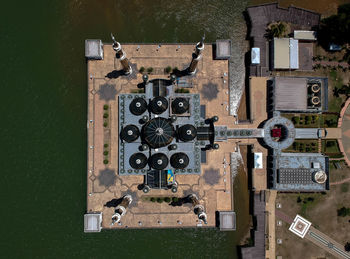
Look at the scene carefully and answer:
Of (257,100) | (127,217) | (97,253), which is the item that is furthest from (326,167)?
(97,253)

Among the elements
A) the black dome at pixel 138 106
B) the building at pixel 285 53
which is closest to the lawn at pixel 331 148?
the building at pixel 285 53

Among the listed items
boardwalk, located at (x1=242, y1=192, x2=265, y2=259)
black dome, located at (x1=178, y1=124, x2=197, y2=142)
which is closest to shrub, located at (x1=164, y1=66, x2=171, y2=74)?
black dome, located at (x1=178, y1=124, x2=197, y2=142)

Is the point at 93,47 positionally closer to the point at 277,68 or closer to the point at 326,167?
the point at 277,68

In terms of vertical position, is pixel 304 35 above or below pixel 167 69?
above

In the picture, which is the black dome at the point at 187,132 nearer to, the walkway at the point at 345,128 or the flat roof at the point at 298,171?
the flat roof at the point at 298,171

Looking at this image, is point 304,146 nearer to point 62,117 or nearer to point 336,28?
point 336,28

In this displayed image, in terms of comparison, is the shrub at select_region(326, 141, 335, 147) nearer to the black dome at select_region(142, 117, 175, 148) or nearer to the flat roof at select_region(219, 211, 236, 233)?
the flat roof at select_region(219, 211, 236, 233)

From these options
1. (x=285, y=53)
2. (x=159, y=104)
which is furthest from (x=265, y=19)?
(x=159, y=104)
